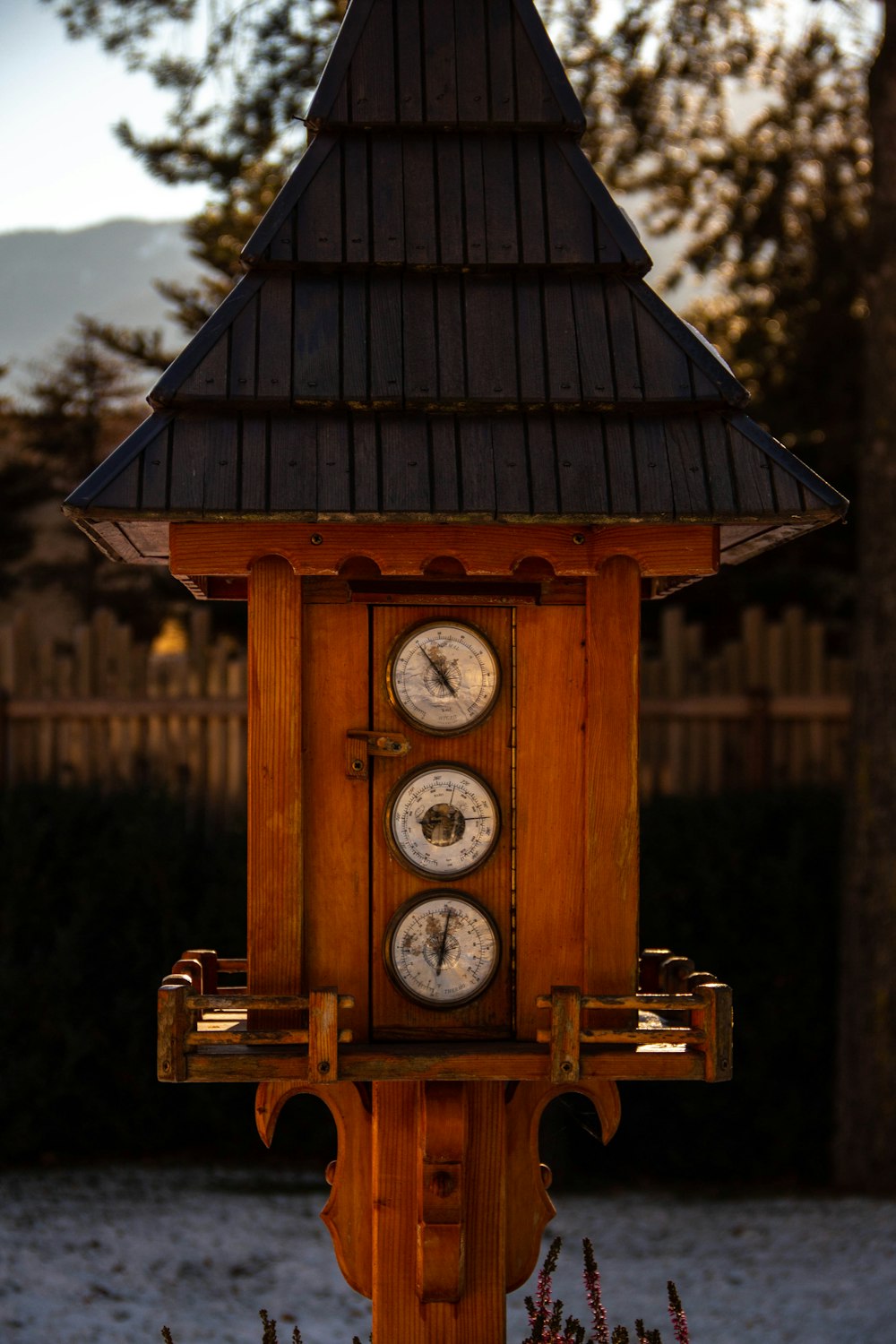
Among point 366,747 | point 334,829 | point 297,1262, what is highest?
point 366,747

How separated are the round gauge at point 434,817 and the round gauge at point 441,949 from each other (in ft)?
0.25

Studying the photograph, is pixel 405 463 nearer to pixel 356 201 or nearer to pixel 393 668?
pixel 393 668

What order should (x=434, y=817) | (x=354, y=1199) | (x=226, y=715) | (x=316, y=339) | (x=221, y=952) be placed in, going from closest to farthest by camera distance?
(x=316, y=339)
(x=434, y=817)
(x=354, y=1199)
(x=221, y=952)
(x=226, y=715)

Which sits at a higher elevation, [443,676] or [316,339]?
[316,339]

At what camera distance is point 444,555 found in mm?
3141

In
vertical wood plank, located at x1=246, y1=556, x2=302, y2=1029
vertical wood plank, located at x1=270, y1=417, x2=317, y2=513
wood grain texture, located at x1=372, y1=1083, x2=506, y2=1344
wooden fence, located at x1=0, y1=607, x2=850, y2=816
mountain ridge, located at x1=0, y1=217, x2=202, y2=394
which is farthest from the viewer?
mountain ridge, located at x1=0, y1=217, x2=202, y2=394

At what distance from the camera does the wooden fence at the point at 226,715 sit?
8.33 meters

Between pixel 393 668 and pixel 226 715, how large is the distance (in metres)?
5.27

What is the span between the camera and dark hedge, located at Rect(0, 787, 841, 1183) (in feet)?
25.3

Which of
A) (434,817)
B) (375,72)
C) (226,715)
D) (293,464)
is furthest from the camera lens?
(226,715)

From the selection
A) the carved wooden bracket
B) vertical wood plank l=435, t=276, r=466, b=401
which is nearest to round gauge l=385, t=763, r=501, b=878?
the carved wooden bracket

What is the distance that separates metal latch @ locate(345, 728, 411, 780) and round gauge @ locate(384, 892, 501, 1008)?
0.32 m

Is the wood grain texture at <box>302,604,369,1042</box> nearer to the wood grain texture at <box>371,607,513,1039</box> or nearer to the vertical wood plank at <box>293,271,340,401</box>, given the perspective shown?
the wood grain texture at <box>371,607,513,1039</box>

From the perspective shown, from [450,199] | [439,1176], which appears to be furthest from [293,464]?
[439,1176]
